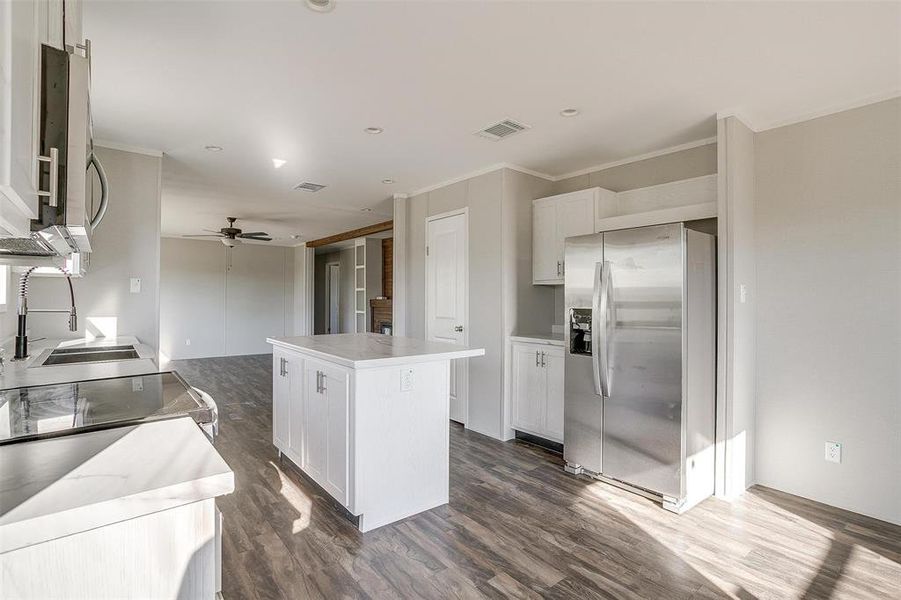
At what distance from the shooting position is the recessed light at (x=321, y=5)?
6.15ft

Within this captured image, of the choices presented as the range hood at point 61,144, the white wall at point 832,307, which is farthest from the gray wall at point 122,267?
the white wall at point 832,307

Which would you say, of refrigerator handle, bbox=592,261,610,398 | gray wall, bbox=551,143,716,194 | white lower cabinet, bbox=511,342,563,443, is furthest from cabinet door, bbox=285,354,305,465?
gray wall, bbox=551,143,716,194

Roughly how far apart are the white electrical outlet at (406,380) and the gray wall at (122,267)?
2.43 m

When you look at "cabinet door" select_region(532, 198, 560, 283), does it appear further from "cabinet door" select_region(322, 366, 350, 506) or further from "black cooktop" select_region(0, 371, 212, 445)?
"black cooktop" select_region(0, 371, 212, 445)

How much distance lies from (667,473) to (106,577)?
9.20ft

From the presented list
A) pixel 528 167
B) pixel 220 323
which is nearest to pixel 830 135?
pixel 528 167

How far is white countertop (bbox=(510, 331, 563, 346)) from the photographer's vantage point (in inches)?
147

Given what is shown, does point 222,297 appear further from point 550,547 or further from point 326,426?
point 550,547

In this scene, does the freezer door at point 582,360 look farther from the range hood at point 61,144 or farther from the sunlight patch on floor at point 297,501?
the range hood at point 61,144

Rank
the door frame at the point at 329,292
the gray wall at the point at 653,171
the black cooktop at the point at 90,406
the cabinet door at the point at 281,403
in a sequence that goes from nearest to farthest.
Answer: the black cooktop at the point at 90,406
the cabinet door at the point at 281,403
the gray wall at the point at 653,171
the door frame at the point at 329,292

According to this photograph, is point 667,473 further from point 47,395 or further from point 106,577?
point 47,395

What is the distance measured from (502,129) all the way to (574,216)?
1066mm

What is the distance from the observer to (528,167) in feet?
13.7

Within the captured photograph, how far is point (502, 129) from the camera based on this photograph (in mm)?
3283
